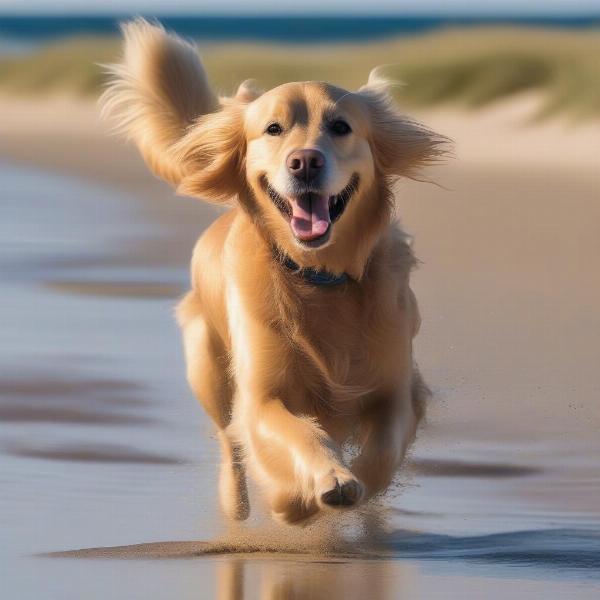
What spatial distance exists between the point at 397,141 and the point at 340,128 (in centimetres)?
32

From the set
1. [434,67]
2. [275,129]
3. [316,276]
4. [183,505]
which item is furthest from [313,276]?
[434,67]

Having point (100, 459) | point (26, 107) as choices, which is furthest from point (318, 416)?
point (26, 107)

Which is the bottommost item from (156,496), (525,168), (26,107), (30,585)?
(30,585)

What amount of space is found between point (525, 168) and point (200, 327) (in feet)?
41.3

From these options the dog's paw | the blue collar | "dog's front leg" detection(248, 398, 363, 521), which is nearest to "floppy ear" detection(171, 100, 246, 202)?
the blue collar

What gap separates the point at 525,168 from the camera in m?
18.8

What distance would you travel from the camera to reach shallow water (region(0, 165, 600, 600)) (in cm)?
497

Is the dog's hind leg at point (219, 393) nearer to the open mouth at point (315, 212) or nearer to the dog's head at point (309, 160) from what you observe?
the dog's head at point (309, 160)

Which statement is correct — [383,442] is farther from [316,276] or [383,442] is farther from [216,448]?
[216,448]

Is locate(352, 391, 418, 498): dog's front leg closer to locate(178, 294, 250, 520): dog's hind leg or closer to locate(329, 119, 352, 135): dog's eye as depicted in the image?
locate(178, 294, 250, 520): dog's hind leg

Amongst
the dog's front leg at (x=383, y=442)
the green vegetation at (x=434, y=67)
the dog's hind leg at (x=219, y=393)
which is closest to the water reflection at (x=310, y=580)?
the dog's front leg at (x=383, y=442)

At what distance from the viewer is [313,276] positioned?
5840mm

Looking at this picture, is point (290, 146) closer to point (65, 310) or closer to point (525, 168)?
point (65, 310)

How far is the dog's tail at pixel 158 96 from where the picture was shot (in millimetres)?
6805
